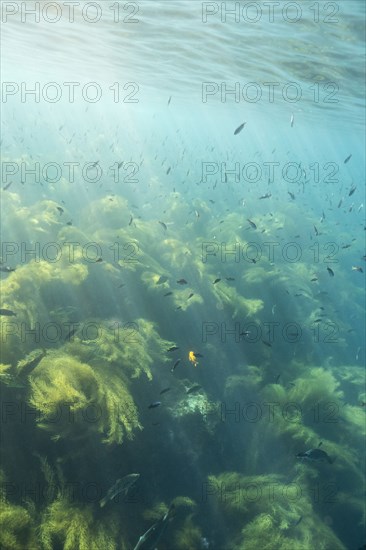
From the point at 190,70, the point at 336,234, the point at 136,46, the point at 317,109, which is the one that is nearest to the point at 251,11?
the point at 136,46

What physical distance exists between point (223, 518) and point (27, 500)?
3763mm

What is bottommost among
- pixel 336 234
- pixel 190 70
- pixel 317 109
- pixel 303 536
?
pixel 336 234

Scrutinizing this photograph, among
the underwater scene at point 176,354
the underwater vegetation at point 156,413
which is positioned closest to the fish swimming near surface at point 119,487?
the underwater scene at point 176,354

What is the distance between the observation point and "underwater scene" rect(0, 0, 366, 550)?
19.8 feet

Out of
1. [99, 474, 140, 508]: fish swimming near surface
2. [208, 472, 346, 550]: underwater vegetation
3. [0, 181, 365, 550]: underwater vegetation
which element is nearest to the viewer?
[99, 474, 140, 508]: fish swimming near surface

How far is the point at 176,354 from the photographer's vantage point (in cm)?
966

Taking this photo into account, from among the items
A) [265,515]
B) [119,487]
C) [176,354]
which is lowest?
[265,515]

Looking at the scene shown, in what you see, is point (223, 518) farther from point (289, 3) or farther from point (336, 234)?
point (336, 234)

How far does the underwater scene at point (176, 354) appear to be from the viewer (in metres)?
6.04

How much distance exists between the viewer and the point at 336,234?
98.0 feet

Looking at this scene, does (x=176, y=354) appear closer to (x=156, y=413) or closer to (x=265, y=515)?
(x=156, y=413)

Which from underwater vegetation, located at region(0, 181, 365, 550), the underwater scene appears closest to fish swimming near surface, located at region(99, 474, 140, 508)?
the underwater scene

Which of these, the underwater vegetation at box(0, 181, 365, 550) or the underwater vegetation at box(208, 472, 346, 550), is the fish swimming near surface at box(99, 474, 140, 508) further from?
the underwater vegetation at box(208, 472, 346, 550)

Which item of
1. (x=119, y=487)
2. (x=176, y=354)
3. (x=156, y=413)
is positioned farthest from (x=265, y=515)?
(x=176, y=354)
